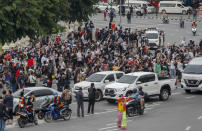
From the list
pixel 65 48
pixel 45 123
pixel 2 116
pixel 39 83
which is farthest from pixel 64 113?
pixel 65 48

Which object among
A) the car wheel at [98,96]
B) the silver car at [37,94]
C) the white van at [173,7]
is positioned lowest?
the car wheel at [98,96]

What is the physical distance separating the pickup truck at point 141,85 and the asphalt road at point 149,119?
51 centimetres

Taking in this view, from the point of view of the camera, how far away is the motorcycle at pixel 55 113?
2431 cm

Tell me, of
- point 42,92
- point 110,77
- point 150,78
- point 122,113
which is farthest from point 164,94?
point 122,113

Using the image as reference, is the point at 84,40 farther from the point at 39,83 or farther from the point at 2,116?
the point at 2,116

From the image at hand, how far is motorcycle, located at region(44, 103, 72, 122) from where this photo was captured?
2431cm

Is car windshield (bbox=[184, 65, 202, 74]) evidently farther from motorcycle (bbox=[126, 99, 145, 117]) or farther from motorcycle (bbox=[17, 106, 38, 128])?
motorcycle (bbox=[17, 106, 38, 128])

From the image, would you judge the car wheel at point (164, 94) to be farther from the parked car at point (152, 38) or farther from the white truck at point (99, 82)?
the parked car at point (152, 38)

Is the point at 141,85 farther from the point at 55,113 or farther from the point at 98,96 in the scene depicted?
the point at 55,113

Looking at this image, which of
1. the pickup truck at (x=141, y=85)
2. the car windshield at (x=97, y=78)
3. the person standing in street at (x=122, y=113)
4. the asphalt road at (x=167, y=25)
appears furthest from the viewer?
the asphalt road at (x=167, y=25)

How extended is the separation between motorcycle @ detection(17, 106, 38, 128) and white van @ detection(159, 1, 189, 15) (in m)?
58.4

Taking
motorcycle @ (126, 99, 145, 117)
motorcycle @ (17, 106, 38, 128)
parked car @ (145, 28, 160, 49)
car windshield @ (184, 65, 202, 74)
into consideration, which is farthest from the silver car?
parked car @ (145, 28, 160, 49)

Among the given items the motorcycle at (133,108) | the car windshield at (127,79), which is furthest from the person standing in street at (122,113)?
the car windshield at (127,79)

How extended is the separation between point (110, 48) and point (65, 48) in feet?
12.4
